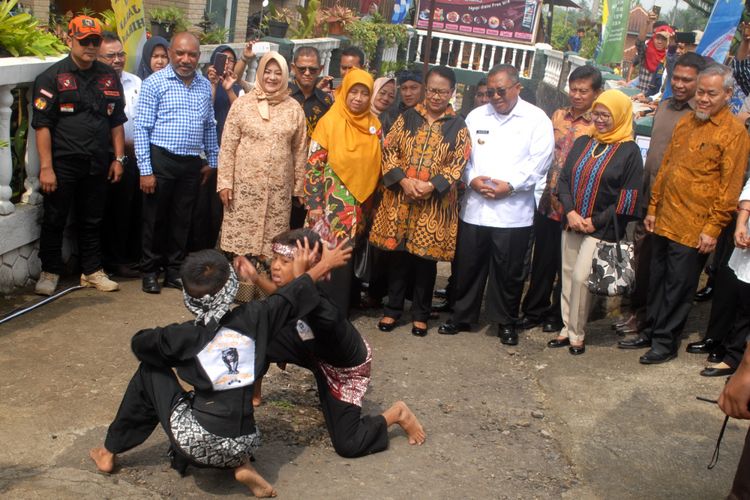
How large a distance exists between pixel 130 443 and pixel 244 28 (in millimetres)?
13671

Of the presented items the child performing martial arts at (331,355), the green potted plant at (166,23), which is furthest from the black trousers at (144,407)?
the green potted plant at (166,23)

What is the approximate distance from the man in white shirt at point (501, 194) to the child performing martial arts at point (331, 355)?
2071mm

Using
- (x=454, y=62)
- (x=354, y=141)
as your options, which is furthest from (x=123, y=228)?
(x=454, y=62)

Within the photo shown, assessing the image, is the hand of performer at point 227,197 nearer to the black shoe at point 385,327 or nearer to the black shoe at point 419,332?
the black shoe at point 385,327

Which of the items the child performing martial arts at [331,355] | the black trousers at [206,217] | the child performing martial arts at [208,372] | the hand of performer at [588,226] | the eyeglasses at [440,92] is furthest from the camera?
the black trousers at [206,217]

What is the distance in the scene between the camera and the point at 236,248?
6.07 meters

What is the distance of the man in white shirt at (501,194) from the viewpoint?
602cm

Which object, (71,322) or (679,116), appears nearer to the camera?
(71,322)

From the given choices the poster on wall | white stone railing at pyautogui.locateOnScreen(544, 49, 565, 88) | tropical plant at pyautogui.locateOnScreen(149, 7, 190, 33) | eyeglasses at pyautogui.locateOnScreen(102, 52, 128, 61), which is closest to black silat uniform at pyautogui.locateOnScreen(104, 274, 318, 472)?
eyeglasses at pyautogui.locateOnScreen(102, 52, 128, 61)

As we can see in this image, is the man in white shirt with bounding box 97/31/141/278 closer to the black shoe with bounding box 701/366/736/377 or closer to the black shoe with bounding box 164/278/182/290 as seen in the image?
the black shoe with bounding box 164/278/182/290

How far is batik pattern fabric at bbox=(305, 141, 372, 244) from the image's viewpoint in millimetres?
5891

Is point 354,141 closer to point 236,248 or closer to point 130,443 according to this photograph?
point 236,248

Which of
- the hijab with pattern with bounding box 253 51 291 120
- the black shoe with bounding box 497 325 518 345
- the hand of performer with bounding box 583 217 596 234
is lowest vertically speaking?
the black shoe with bounding box 497 325 518 345

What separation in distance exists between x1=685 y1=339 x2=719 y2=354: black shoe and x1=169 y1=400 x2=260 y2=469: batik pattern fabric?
3500mm
